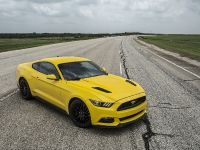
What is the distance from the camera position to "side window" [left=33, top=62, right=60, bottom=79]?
7183mm

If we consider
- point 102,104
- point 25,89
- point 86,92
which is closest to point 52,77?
point 86,92

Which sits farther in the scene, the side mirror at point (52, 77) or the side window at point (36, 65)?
the side window at point (36, 65)

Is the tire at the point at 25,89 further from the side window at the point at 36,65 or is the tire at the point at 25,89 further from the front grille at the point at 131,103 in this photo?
the front grille at the point at 131,103

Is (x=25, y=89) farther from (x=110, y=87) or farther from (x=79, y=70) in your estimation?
(x=110, y=87)

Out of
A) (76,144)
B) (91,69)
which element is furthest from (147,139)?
(91,69)

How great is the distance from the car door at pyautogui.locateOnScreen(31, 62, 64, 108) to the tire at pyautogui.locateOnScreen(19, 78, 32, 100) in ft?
1.80

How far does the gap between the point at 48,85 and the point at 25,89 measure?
1.57 m

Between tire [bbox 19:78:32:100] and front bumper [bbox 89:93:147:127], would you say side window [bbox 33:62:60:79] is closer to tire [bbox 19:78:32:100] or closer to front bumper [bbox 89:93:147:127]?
tire [bbox 19:78:32:100]

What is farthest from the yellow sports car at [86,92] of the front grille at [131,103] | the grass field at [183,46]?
the grass field at [183,46]

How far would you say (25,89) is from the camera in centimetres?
839

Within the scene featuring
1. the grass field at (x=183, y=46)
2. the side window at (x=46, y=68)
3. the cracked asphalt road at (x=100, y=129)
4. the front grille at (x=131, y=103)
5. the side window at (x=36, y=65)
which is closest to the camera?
the cracked asphalt road at (x=100, y=129)

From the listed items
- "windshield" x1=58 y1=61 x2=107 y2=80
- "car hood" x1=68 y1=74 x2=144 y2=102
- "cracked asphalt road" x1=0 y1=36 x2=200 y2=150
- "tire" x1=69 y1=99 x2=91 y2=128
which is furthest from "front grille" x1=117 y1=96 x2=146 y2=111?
"windshield" x1=58 y1=61 x2=107 y2=80

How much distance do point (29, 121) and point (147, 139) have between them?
9.47 feet

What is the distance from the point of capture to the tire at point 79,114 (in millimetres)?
5956
